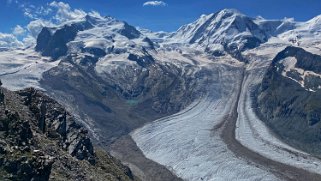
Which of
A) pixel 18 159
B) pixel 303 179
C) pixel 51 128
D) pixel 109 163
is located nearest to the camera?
pixel 18 159

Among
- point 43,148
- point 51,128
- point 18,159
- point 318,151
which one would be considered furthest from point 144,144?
point 18,159

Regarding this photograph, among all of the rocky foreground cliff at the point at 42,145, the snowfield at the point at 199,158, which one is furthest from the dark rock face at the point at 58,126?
the snowfield at the point at 199,158

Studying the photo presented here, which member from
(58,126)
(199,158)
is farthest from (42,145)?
(199,158)

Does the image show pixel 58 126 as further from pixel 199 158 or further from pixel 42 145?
pixel 199 158

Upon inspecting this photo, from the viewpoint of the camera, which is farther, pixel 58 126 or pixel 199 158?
pixel 199 158

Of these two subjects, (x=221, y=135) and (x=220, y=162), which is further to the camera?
(x=221, y=135)

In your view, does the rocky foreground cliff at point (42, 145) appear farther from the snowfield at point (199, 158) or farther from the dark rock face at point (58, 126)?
the snowfield at point (199, 158)

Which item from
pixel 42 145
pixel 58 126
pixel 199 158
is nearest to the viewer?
pixel 42 145

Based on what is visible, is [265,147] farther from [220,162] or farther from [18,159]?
[18,159]
